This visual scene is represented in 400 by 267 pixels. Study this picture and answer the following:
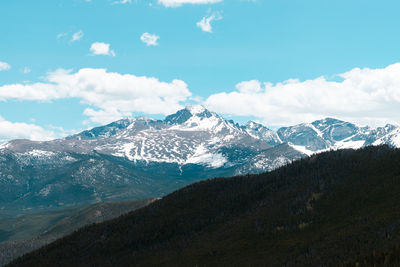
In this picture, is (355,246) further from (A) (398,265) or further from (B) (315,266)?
(A) (398,265)

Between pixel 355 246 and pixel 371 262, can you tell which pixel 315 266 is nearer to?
pixel 355 246

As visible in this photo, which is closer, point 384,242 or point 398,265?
point 398,265

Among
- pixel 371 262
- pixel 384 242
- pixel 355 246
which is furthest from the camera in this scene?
pixel 355 246

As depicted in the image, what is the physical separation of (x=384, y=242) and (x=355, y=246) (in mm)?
16306

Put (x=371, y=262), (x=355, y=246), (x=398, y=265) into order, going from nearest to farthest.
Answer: (x=398, y=265), (x=371, y=262), (x=355, y=246)

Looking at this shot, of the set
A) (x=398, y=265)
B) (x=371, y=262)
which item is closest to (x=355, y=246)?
(x=371, y=262)

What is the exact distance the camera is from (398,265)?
9281 cm

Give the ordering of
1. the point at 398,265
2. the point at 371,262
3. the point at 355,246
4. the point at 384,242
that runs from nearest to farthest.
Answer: the point at 398,265 → the point at 371,262 → the point at 384,242 → the point at 355,246

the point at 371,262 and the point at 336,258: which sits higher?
the point at 371,262

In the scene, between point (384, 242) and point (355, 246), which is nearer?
point (384, 242)

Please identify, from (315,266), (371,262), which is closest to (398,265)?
(371,262)

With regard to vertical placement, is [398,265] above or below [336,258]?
above

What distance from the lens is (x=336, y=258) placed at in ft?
619

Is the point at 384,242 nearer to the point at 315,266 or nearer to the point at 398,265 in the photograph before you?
the point at 315,266
